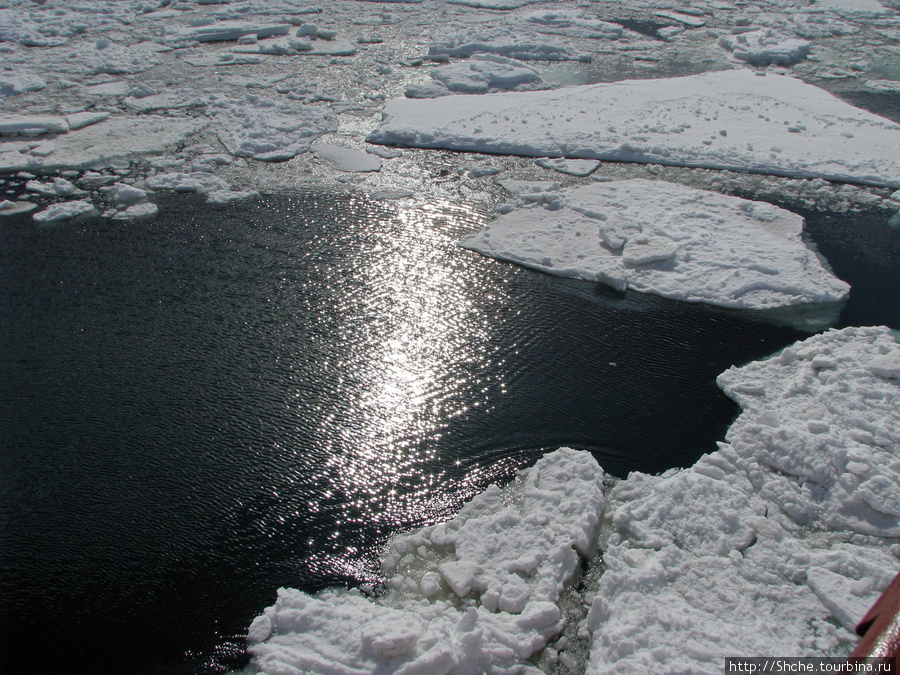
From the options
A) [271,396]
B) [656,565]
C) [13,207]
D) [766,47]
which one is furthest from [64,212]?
[766,47]

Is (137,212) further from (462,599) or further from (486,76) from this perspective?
(486,76)

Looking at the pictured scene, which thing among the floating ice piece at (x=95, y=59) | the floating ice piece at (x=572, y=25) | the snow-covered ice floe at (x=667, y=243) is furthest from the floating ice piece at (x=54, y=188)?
the floating ice piece at (x=572, y=25)

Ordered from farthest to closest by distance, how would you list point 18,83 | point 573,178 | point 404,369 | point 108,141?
point 18,83 < point 108,141 < point 573,178 < point 404,369

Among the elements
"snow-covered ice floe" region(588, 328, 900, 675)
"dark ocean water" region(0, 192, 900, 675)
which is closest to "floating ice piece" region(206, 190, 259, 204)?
"dark ocean water" region(0, 192, 900, 675)

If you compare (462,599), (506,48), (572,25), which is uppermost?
(572,25)

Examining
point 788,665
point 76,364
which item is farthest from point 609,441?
point 76,364

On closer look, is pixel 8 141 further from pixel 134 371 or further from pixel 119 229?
pixel 134 371

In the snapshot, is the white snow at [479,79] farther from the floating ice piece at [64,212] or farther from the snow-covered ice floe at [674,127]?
the floating ice piece at [64,212]
